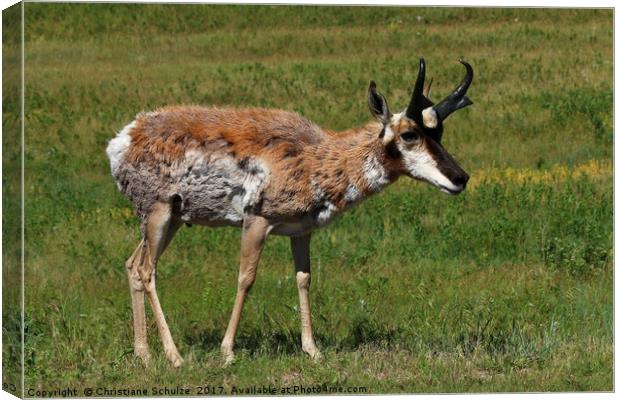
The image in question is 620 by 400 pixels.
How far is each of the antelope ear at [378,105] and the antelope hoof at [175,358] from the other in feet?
9.33

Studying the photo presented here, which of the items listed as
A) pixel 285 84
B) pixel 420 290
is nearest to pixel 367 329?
pixel 420 290

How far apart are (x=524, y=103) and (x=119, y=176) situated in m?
8.92

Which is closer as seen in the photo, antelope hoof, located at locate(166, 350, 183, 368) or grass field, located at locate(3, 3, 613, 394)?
antelope hoof, located at locate(166, 350, 183, 368)

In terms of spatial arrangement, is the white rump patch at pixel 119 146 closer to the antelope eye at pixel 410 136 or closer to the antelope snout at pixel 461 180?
the antelope eye at pixel 410 136

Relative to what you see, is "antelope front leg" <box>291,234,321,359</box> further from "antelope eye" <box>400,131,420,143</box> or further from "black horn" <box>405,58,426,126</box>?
"black horn" <box>405,58,426,126</box>

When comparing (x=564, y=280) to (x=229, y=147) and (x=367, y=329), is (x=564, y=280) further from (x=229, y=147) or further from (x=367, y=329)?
(x=229, y=147)

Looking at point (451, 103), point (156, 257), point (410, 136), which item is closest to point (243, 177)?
point (156, 257)

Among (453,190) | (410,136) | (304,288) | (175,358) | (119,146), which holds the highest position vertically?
(410,136)

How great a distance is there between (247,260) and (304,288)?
697 millimetres

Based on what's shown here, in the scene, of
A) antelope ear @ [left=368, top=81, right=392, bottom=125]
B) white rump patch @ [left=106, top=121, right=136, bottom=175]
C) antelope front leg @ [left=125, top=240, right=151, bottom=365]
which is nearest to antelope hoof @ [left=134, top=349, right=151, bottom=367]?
antelope front leg @ [left=125, top=240, right=151, bottom=365]

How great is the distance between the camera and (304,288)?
1489 centimetres

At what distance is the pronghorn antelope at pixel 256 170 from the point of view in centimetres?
1420

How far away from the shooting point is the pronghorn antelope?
1420 cm

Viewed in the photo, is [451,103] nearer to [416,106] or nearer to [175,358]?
[416,106]
